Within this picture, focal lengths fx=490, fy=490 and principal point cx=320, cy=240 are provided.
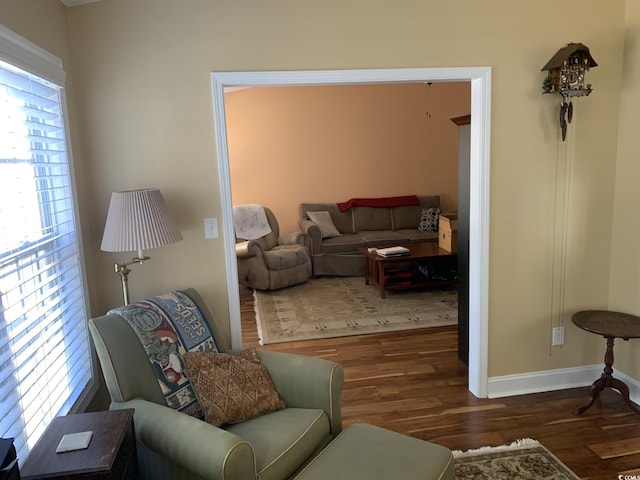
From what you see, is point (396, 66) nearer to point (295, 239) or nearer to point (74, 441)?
point (74, 441)

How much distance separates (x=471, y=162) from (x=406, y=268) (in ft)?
8.85

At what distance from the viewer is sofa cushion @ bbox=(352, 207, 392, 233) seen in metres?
6.80

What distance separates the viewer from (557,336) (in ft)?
10.4

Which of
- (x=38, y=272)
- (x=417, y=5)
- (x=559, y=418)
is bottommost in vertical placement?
(x=559, y=418)

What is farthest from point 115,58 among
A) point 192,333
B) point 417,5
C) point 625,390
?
point 625,390

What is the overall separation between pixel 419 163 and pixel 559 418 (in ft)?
15.7

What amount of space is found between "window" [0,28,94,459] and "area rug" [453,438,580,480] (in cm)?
187

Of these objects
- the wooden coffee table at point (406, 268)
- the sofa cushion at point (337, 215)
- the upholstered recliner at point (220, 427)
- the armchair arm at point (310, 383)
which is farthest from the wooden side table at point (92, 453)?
the sofa cushion at point (337, 215)

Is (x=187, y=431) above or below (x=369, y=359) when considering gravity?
above

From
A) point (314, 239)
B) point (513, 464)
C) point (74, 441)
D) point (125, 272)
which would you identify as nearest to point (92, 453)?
point (74, 441)

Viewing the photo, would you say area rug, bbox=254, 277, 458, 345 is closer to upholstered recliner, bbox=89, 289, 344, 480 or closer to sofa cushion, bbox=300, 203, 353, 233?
sofa cushion, bbox=300, 203, 353, 233

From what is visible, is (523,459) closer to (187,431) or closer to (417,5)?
(187,431)

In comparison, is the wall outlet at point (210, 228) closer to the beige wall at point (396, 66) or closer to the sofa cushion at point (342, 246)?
the beige wall at point (396, 66)

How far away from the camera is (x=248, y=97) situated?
6609mm
